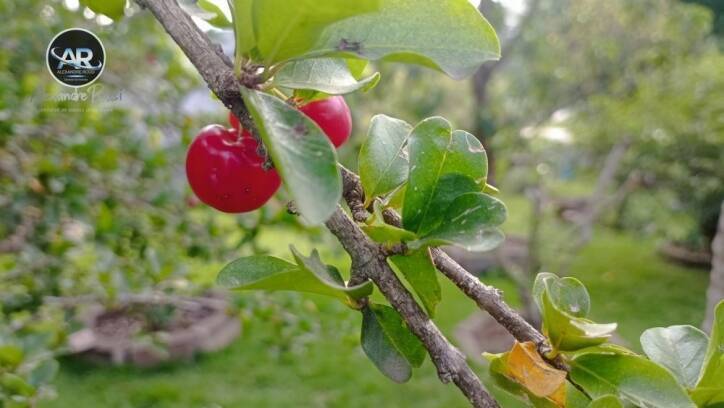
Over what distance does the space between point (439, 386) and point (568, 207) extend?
22.7 feet

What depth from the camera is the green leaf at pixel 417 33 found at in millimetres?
468

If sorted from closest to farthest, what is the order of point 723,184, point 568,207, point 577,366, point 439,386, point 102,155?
point 577,366, point 102,155, point 439,386, point 723,184, point 568,207

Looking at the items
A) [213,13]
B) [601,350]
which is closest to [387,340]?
[601,350]

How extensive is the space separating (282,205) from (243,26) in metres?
1.41

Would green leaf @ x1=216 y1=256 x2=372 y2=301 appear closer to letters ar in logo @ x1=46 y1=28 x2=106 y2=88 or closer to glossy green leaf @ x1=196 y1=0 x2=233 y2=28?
glossy green leaf @ x1=196 y1=0 x2=233 y2=28

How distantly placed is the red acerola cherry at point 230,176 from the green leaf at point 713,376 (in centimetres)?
41

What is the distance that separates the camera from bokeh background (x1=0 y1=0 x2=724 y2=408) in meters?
1.65

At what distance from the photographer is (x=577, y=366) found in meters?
0.50

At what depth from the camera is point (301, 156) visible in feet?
1.39

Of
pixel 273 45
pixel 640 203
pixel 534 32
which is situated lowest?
pixel 640 203

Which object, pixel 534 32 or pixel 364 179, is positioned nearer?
pixel 364 179

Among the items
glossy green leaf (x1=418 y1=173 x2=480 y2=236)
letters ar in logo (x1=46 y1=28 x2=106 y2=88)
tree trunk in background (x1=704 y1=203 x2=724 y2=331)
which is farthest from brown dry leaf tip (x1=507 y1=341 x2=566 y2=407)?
tree trunk in background (x1=704 y1=203 x2=724 y2=331)

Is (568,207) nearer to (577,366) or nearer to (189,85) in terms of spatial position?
(189,85)

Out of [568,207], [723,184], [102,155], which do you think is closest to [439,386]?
[102,155]
